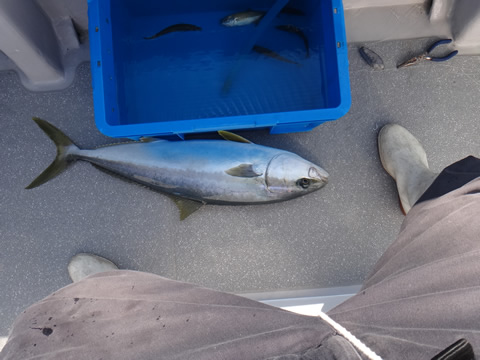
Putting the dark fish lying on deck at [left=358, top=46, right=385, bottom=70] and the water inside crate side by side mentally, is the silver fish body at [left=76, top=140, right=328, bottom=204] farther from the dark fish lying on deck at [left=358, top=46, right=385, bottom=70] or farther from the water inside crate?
the dark fish lying on deck at [left=358, top=46, right=385, bottom=70]

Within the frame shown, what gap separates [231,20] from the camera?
5.90 ft

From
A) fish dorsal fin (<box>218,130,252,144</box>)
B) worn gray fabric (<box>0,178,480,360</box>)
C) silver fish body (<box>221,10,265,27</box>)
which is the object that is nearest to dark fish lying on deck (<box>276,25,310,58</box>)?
silver fish body (<box>221,10,265,27</box>)

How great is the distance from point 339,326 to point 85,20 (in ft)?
5.73

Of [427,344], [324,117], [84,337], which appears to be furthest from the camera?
[324,117]

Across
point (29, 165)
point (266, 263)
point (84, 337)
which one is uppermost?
point (84, 337)

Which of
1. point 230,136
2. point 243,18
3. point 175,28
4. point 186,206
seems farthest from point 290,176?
point 175,28

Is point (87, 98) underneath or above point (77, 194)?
above

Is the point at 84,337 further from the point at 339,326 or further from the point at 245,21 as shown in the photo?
the point at 245,21

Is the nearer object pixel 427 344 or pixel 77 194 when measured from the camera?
pixel 427 344

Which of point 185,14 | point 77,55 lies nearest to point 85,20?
point 77,55

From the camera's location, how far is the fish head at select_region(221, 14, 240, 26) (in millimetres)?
1788

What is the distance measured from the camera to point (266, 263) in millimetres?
1774

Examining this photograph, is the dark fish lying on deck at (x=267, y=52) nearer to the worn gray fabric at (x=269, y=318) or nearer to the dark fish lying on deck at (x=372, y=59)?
the dark fish lying on deck at (x=372, y=59)

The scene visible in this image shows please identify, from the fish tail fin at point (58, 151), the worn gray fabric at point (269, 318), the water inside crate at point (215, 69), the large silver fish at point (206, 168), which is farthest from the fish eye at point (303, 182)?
the fish tail fin at point (58, 151)
